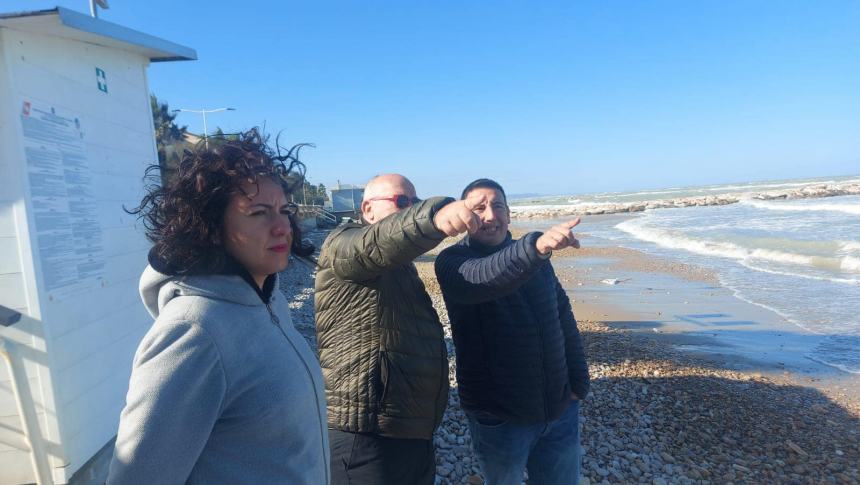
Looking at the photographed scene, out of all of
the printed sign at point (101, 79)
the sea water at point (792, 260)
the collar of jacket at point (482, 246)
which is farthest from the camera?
the sea water at point (792, 260)

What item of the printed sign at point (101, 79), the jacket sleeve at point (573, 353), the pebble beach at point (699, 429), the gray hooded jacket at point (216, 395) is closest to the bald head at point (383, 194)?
the gray hooded jacket at point (216, 395)

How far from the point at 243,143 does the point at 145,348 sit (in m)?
0.71

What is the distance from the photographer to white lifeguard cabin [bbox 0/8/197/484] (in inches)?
118

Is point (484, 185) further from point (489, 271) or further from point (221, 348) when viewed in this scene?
point (221, 348)

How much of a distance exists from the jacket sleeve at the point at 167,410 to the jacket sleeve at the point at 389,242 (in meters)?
0.82

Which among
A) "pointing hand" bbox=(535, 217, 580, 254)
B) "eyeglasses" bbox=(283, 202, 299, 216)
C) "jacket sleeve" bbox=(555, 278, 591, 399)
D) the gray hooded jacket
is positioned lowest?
"jacket sleeve" bbox=(555, 278, 591, 399)

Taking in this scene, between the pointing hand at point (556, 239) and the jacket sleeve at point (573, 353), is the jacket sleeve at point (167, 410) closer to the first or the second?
the pointing hand at point (556, 239)

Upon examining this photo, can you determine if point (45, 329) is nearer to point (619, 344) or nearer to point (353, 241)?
point (353, 241)

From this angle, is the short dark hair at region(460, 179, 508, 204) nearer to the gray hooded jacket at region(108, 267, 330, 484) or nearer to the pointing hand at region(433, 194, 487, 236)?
the pointing hand at region(433, 194, 487, 236)

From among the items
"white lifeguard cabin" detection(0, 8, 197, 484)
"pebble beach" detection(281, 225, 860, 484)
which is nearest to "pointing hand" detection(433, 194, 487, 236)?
"pebble beach" detection(281, 225, 860, 484)

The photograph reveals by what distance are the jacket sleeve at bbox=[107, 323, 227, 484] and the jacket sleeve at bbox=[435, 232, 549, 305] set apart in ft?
4.35

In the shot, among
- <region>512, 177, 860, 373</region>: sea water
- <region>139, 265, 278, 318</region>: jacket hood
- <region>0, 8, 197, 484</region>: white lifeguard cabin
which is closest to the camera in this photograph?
<region>139, 265, 278, 318</region>: jacket hood

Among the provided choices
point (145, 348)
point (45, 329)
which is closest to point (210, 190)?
point (145, 348)

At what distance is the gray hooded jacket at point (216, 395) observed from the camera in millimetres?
1138
